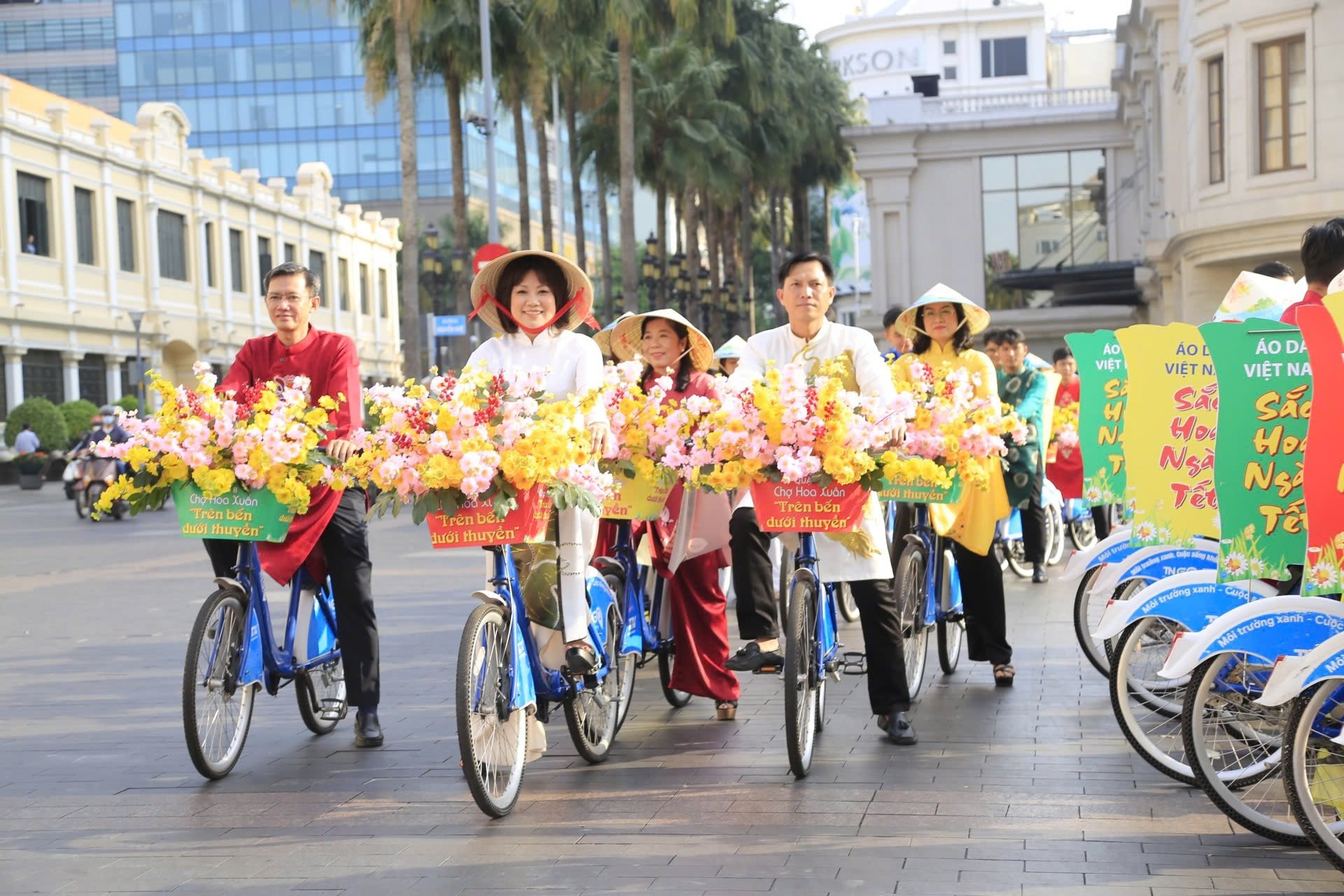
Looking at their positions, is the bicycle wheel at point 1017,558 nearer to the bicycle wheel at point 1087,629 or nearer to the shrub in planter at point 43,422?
the bicycle wheel at point 1087,629

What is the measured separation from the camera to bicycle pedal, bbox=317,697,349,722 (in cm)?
782

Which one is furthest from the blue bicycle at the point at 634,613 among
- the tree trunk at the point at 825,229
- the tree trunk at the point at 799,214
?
the tree trunk at the point at 825,229

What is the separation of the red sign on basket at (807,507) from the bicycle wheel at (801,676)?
284mm

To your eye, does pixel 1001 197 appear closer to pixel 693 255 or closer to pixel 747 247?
pixel 747 247

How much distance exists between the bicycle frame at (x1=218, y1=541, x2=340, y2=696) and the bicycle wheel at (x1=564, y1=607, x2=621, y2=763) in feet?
4.13

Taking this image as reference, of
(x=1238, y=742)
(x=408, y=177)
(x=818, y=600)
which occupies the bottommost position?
(x=1238, y=742)

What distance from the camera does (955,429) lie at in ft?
23.1

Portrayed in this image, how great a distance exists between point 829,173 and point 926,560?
158ft

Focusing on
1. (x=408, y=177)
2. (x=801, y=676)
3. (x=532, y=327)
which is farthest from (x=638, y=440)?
(x=408, y=177)

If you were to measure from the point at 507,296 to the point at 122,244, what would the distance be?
4927 cm

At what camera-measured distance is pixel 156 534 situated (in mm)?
24500

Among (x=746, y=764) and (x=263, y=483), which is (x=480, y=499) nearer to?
(x=263, y=483)

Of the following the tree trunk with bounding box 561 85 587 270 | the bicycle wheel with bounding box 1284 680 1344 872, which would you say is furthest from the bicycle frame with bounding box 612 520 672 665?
the tree trunk with bounding box 561 85 587 270

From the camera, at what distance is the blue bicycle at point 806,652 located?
643 cm
